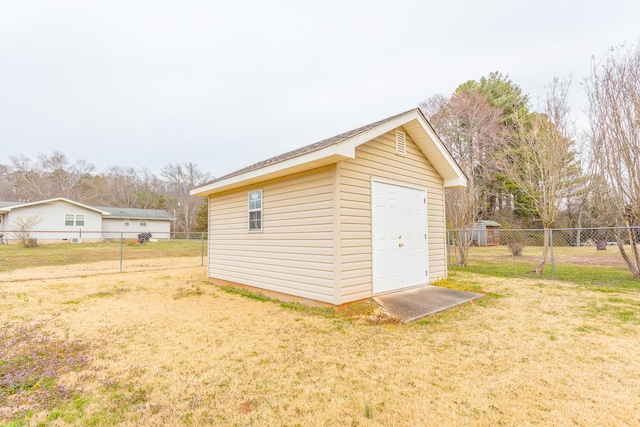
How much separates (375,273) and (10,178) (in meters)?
44.8

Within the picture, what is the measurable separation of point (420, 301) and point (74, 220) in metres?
27.1

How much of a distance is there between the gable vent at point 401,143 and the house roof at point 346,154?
16 cm

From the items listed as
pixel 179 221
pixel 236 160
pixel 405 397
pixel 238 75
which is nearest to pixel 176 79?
pixel 238 75

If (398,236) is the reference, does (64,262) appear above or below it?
below

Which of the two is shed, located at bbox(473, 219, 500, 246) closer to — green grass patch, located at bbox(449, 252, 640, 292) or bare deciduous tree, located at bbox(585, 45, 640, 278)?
green grass patch, located at bbox(449, 252, 640, 292)

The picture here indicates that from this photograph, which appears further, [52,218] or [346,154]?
[52,218]

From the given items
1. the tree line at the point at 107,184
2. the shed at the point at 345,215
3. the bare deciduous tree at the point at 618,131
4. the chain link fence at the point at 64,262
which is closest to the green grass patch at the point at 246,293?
the shed at the point at 345,215

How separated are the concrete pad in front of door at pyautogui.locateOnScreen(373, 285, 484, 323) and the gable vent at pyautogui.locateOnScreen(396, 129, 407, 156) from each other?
113 inches

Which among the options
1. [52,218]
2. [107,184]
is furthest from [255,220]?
[107,184]

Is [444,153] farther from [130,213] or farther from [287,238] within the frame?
[130,213]

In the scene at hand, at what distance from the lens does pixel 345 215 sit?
15.3 ft

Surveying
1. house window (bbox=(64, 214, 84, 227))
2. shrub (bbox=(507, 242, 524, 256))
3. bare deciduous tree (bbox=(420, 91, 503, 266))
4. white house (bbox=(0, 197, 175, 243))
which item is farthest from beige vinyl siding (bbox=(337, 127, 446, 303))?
house window (bbox=(64, 214, 84, 227))

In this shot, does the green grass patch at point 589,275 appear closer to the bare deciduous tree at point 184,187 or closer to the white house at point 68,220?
the white house at point 68,220

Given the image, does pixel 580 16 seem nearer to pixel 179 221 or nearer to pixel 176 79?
pixel 176 79
